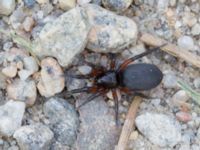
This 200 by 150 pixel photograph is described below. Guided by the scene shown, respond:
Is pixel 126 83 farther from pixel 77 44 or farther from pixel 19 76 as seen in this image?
pixel 19 76

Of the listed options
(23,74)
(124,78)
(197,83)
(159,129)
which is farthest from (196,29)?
(23,74)

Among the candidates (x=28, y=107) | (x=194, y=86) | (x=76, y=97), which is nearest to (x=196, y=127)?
(x=194, y=86)

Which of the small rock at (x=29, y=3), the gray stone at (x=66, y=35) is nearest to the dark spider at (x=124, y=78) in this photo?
the gray stone at (x=66, y=35)

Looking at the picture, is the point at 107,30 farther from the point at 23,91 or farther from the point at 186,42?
the point at 23,91

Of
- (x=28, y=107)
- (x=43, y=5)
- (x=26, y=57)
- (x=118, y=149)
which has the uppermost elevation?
(x=43, y=5)

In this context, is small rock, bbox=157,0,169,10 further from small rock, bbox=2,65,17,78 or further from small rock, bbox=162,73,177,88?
small rock, bbox=2,65,17,78

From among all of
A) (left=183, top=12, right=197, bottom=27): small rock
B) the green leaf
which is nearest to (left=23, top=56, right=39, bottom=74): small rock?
the green leaf

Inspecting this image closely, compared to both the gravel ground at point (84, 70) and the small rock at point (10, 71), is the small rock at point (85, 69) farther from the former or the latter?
the small rock at point (10, 71)
